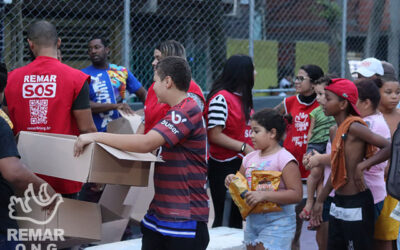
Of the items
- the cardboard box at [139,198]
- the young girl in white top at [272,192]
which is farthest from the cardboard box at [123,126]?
the young girl in white top at [272,192]

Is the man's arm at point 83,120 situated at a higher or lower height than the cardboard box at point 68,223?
higher

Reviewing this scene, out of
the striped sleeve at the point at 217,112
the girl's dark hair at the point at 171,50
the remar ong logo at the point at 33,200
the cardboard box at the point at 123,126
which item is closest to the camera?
the remar ong logo at the point at 33,200

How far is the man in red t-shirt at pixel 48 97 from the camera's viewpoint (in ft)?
13.8

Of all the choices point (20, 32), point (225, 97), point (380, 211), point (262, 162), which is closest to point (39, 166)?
point (262, 162)

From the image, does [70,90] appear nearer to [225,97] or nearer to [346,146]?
Result: [225,97]

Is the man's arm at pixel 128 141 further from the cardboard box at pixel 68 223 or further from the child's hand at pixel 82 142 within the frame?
the cardboard box at pixel 68 223

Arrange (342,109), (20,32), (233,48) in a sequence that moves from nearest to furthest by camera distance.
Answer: (342,109) < (20,32) < (233,48)

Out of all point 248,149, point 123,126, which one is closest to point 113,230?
point 123,126

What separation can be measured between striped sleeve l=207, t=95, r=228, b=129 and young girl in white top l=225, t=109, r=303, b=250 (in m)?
0.85

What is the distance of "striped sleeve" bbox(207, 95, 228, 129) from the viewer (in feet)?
17.0

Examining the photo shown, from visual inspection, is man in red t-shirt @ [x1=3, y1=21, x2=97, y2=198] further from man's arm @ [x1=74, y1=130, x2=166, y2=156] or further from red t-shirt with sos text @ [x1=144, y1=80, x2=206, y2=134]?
man's arm @ [x1=74, y1=130, x2=166, y2=156]

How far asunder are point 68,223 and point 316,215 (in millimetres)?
1997

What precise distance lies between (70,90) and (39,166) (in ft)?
2.35

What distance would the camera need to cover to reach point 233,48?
11977mm
